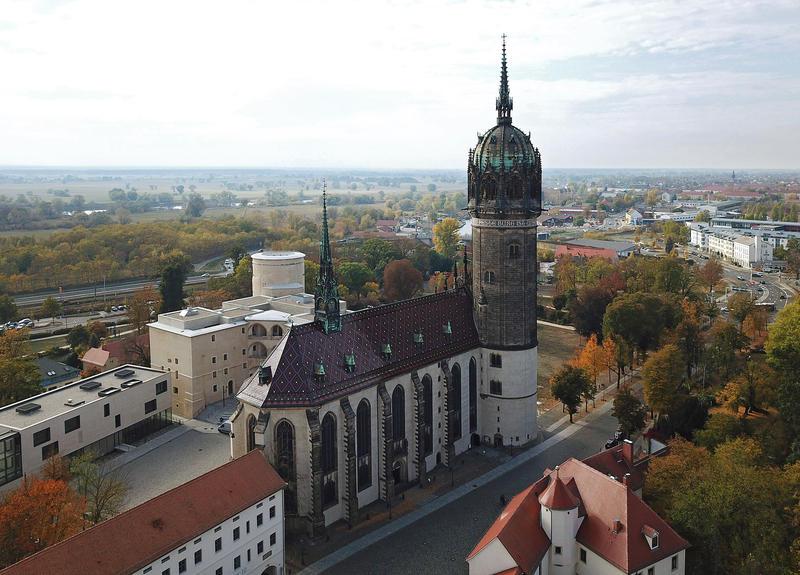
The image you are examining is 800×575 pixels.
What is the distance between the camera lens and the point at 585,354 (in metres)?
71.3

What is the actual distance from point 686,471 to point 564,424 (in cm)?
2370

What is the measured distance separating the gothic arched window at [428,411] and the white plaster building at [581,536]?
618 inches

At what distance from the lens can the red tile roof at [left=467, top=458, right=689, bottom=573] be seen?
112 ft

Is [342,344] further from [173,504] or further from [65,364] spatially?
[65,364]

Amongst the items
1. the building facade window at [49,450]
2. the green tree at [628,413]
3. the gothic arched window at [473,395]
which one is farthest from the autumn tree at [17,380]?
the green tree at [628,413]

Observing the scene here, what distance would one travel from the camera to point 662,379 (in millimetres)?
59281

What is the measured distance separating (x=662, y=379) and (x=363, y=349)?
94.9ft

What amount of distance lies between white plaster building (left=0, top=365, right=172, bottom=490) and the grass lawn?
128ft

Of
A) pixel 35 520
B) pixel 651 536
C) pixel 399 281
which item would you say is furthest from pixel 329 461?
pixel 399 281

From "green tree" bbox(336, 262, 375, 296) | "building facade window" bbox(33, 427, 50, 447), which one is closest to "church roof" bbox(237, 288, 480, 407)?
"building facade window" bbox(33, 427, 50, 447)

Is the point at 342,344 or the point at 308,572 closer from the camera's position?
the point at 308,572

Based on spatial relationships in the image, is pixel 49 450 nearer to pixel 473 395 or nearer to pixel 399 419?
pixel 399 419

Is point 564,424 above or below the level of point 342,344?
below

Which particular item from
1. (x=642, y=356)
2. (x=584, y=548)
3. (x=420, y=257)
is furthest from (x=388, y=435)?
(x=420, y=257)
